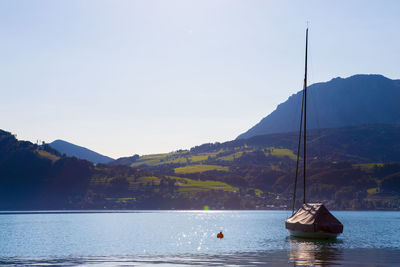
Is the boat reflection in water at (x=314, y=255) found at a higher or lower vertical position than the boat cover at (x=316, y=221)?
lower

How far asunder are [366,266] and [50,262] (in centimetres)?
3342

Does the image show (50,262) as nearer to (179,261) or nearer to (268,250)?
(179,261)

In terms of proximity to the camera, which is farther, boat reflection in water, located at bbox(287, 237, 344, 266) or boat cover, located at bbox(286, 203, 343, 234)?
boat cover, located at bbox(286, 203, 343, 234)

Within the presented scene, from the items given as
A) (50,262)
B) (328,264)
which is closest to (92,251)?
(50,262)

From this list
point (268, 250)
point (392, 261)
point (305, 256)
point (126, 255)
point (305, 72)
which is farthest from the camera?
point (305, 72)

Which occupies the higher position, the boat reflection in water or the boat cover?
the boat cover

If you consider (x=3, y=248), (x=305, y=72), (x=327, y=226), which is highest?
(x=305, y=72)

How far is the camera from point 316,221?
7675cm

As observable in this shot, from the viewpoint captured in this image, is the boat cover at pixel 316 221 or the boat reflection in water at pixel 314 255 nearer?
the boat reflection in water at pixel 314 255

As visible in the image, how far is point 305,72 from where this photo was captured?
315 feet

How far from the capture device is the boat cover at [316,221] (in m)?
76.1

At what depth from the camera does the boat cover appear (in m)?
76.1

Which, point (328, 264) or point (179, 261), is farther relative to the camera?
point (179, 261)

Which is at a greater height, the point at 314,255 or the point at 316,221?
the point at 316,221
